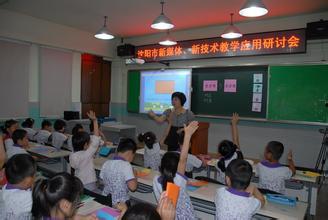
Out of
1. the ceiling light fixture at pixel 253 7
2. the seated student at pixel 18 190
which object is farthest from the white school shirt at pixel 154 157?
the ceiling light fixture at pixel 253 7

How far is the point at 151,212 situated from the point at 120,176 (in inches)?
48.0

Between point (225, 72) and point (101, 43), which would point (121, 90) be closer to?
point (101, 43)

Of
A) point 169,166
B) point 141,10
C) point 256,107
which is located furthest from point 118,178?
point 256,107

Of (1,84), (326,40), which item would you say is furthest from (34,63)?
(326,40)

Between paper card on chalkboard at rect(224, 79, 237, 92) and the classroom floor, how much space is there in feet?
7.58

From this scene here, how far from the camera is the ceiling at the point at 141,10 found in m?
4.41

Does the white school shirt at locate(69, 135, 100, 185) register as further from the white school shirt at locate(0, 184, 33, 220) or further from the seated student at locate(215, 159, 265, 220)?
the seated student at locate(215, 159, 265, 220)

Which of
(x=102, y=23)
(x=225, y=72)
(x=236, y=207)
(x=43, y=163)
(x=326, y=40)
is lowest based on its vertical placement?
(x=43, y=163)

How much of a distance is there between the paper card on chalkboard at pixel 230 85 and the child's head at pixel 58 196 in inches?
179

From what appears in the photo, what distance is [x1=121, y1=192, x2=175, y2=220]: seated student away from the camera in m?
0.97

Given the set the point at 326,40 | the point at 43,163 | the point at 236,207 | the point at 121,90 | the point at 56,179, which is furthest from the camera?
the point at 121,90

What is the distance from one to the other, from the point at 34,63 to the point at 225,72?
4062 millimetres

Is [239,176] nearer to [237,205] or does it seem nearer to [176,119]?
[237,205]

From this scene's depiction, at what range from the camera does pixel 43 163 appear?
13.8ft
